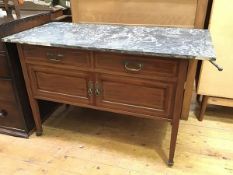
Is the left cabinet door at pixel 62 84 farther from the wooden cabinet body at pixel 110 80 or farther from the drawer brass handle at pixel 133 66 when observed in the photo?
the drawer brass handle at pixel 133 66

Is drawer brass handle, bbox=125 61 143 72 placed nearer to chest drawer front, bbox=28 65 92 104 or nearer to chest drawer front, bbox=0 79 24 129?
chest drawer front, bbox=28 65 92 104

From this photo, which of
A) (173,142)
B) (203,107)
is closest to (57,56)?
(173,142)

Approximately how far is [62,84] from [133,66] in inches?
19.8

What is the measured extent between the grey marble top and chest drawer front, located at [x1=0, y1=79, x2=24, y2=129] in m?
0.36

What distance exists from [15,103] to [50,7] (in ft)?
2.73

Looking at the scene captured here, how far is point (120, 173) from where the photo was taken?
A: 1442 millimetres

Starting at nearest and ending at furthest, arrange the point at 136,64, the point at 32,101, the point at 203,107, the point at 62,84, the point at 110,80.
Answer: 1. the point at 136,64
2. the point at 110,80
3. the point at 62,84
4. the point at 32,101
5. the point at 203,107

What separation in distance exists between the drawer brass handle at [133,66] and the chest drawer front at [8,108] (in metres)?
0.83

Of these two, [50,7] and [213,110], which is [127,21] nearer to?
[50,7]

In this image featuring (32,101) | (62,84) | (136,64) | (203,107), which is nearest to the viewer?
(136,64)

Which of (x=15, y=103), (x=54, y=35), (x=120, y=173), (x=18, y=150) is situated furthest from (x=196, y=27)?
(x=18, y=150)

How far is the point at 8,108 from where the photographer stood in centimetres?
168

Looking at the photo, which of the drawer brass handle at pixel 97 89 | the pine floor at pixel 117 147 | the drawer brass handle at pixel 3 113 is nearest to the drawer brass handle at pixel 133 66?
the drawer brass handle at pixel 97 89

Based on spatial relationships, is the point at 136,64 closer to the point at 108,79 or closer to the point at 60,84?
the point at 108,79
